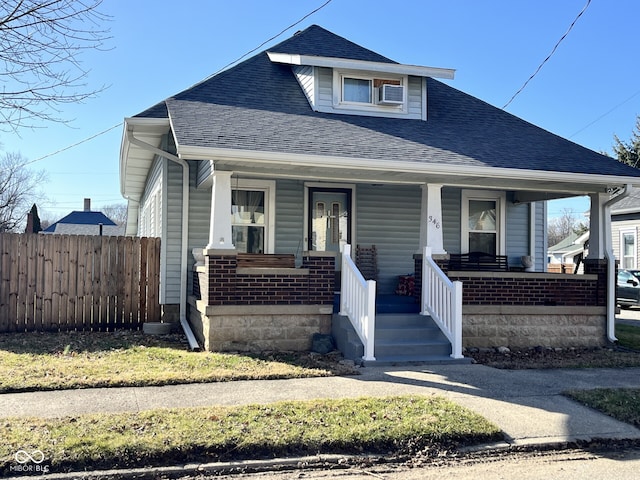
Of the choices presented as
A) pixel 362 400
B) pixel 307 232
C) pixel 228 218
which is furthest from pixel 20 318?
pixel 362 400

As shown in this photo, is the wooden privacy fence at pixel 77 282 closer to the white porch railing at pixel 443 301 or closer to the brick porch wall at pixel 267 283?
the brick porch wall at pixel 267 283

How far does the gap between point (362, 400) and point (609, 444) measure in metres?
2.34

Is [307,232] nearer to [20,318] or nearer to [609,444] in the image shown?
[20,318]

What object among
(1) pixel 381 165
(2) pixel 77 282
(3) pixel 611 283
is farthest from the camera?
(2) pixel 77 282

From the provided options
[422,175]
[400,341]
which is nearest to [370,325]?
[400,341]

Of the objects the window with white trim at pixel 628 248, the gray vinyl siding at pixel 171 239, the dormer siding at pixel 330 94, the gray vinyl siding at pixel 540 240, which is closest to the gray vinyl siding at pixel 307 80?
the dormer siding at pixel 330 94

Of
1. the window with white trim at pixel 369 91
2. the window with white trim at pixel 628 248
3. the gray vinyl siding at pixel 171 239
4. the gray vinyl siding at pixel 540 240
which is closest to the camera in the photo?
the gray vinyl siding at pixel 171 239

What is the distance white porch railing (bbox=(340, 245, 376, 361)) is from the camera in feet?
26.2

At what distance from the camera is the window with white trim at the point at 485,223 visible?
40.6 feet

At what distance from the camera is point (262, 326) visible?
8664 mm

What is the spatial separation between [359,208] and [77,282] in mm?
5596

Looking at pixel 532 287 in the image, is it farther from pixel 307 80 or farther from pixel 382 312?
pixel 307 80

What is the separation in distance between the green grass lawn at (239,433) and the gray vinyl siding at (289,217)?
5.70 m

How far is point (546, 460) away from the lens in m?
4.86
